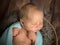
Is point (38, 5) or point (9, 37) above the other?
point (38, 5)

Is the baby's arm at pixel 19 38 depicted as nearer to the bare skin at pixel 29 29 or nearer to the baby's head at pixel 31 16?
the bare skin at pixel 29 29

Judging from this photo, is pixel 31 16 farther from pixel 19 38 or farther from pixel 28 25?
pixel 19 38

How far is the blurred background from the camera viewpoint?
6.00 ft

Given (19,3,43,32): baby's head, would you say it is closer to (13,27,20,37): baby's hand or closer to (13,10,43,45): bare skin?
(13,10,43,45): bare skin

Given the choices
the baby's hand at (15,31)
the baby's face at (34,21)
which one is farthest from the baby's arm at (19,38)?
the baby's face at (34,21)

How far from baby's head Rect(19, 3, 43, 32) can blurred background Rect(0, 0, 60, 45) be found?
0.43 ft

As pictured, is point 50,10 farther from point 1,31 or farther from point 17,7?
point 1,31

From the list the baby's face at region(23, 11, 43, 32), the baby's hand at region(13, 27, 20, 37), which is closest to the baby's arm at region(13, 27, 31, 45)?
the baby's hand at region(13, 27, 20, 37)

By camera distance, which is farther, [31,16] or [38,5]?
[38,5]

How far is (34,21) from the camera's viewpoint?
170cm

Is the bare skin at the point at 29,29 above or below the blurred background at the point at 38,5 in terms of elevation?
below

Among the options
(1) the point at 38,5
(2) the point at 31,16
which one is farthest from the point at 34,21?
(1) the point at 38,5

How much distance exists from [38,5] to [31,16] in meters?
0.16

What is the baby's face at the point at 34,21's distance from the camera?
66.3 inches
